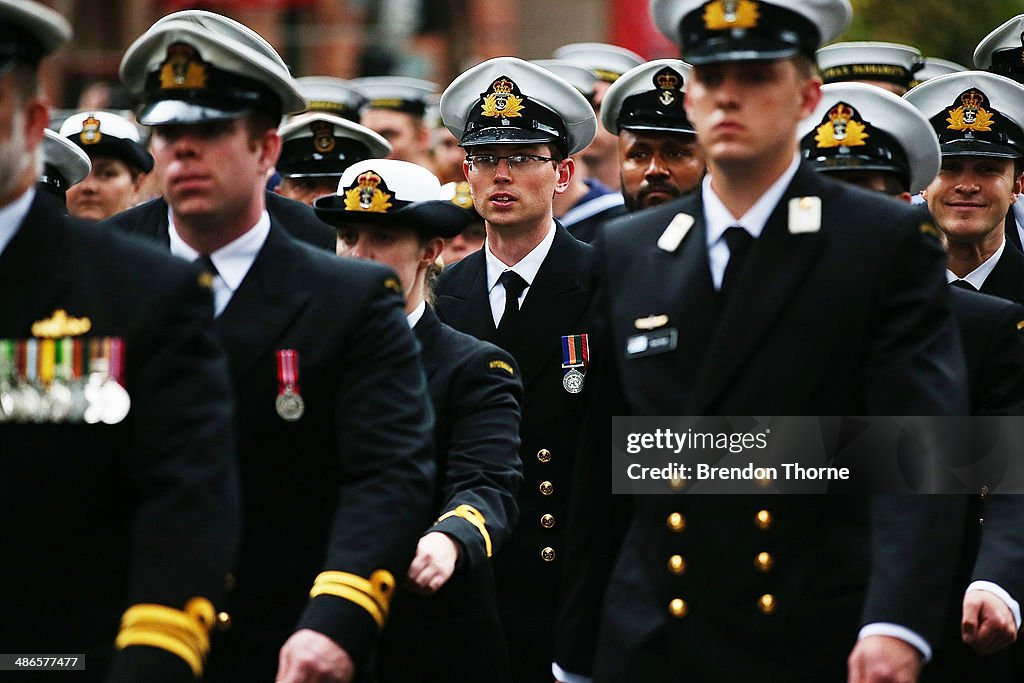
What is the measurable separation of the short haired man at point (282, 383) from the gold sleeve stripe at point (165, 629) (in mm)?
680

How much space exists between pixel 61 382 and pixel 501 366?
2.46 m

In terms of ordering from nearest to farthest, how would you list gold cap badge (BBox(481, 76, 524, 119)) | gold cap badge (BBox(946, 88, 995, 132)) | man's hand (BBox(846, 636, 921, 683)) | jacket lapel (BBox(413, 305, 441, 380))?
man's hand (BBox(846, 636, 921, 683)) < jacket lapel (BBox(413, 305, 441, 380)) < gold cap badge (BBox(946, 88, 995, 132)) < gold cap badge (BBox(481, 76, 524, 119))

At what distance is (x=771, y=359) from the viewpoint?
4.67 meters

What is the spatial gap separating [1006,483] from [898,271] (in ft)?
4.89

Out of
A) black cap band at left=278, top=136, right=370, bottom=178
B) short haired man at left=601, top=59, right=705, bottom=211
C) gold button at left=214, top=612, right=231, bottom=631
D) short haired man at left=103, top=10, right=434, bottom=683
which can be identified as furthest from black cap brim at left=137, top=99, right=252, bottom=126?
black cap band at left=278, top=136, right=370, bottom=178

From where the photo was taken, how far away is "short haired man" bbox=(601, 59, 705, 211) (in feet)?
28.6

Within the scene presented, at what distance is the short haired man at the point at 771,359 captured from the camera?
463 centimetres

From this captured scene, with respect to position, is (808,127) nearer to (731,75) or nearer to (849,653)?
(731,75)

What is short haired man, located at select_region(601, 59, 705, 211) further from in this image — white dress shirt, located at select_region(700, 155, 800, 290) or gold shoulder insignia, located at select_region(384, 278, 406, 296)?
white dress shirt, located at select_region(700, 155, 800, 290)

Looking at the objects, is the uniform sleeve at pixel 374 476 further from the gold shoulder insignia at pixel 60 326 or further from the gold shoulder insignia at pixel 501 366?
the gold shoulder insignia at pixel 501 366

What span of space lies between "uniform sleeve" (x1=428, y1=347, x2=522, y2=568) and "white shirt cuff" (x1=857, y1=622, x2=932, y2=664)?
162 centimetres

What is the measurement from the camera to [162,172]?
194 inches

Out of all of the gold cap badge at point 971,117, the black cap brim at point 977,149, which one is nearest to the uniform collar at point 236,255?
the black cap brim at point 977,149

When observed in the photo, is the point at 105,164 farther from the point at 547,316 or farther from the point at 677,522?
the point at 677,522
